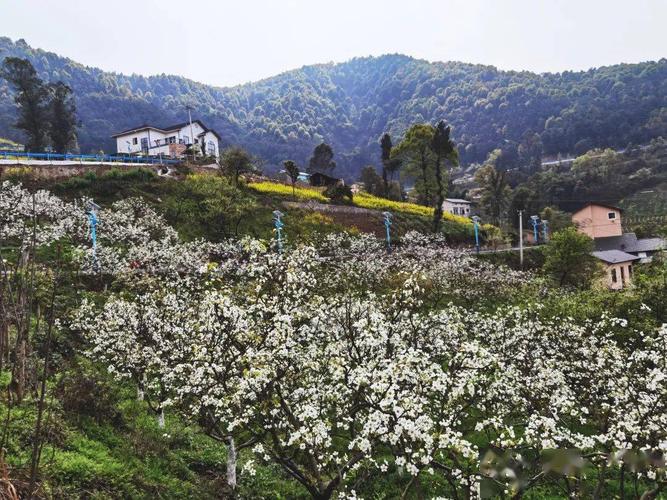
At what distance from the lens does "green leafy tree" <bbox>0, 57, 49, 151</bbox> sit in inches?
2458

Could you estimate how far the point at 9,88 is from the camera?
159250mm

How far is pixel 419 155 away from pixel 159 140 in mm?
42920

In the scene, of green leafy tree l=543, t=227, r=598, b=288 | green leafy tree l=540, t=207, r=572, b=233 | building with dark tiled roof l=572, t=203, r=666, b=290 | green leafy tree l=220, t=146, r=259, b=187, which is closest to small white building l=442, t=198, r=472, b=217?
green leafy tree l=540, t=207, r=572, b=233

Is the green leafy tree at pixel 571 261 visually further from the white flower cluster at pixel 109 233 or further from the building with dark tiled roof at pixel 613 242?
the white flower cluster at pixel 109 233

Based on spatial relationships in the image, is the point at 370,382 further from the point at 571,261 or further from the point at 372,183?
the point at 372,183

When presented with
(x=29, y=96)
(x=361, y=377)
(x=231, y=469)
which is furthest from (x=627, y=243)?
(x=29, y=96)

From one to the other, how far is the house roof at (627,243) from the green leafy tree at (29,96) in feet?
267

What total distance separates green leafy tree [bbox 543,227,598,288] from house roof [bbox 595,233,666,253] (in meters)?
28.8

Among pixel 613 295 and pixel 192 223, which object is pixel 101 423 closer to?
pixel 613 295

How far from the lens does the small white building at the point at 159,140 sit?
75500 mm

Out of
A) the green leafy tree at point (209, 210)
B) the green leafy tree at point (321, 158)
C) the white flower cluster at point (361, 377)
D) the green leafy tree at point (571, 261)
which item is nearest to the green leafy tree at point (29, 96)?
the green leafy tree at point (209, 210)

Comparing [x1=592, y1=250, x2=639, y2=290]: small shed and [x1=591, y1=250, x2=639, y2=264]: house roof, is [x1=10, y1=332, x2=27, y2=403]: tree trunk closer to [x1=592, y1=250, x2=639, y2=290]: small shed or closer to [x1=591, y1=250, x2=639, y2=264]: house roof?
[x1=592, y1=250, x2=639, y2=290]: small shed

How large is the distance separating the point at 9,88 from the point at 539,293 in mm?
189178

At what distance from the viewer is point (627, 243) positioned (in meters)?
68.1
